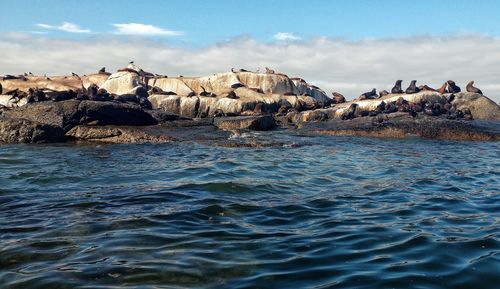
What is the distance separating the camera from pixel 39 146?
1730 centimetres

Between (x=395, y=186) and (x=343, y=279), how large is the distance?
6.14m

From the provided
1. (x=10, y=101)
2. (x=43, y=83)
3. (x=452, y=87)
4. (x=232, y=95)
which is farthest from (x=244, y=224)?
(x=43, y=83)

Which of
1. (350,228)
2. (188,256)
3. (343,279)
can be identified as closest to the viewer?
(343,279)

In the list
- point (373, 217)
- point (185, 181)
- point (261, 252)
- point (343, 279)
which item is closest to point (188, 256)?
point (261, 252)

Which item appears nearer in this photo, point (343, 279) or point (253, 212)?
point (343, 279)

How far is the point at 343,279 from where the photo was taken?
4.94 m

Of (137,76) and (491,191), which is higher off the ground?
(137,76)

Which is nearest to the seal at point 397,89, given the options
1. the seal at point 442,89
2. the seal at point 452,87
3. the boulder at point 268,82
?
the seal at point 442,89

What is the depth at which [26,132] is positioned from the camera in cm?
1847

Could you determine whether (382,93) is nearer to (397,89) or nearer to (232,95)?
(397,89)

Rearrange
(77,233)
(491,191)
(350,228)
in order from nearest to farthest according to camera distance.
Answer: (77,233)
(350,228)
(491,191)

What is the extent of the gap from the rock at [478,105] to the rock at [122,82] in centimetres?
2797

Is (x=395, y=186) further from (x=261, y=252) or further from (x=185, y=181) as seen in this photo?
(x=261, y=252)

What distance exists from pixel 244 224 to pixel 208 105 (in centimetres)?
3239
